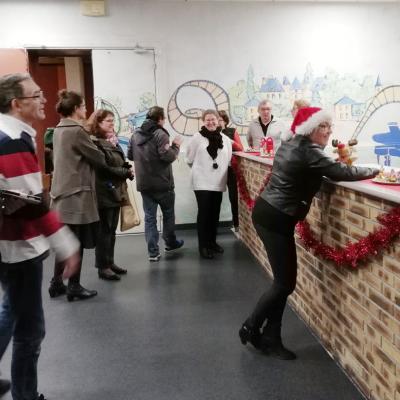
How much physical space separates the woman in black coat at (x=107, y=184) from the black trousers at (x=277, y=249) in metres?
1.63

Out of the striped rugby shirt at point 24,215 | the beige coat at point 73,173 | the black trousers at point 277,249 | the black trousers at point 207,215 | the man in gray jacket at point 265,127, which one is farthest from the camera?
the man in gray jacket at point 265,127

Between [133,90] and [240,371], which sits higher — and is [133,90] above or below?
above

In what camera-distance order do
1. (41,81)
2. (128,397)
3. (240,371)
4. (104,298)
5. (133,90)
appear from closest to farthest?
(128,397) → (240,371) → (104,298) → (133,90) → (41,81)

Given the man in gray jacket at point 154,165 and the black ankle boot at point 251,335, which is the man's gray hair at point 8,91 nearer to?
the black ankle boot at point 251,335

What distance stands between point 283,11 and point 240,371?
4.84 meters

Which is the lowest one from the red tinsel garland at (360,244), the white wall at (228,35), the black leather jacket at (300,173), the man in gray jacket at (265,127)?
the red tinsel garland at (360,244)

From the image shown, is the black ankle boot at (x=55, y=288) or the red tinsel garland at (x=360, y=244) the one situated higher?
the red tinsel garland at (x=360, y=244)

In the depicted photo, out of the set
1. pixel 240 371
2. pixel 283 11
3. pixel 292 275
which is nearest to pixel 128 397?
pixel 240 371

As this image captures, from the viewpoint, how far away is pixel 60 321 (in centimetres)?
332

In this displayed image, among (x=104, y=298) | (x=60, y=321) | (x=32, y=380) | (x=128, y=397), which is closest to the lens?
(x=32, y=380)

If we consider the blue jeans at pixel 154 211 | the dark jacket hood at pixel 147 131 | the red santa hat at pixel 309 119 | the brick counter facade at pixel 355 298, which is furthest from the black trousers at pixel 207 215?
the red santa hat at pixel 309 119

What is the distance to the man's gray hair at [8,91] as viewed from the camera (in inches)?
74.5

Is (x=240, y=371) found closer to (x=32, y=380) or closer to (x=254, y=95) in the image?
(x=32, y=380)

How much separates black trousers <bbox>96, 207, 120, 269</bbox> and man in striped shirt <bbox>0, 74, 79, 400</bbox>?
1.92m
